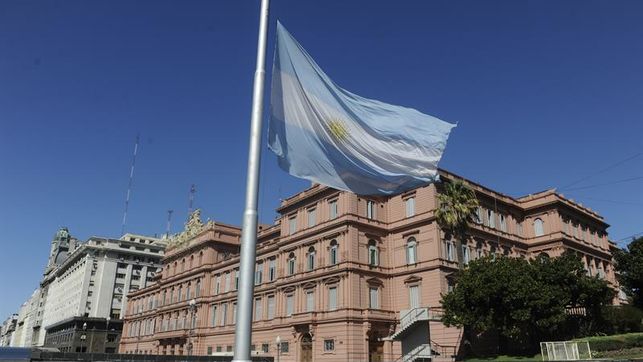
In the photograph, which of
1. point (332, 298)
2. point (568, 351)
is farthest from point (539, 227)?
point (568, 351)

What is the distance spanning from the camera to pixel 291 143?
32.5 feet

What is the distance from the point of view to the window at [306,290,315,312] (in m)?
47.1

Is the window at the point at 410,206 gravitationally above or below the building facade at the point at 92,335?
above

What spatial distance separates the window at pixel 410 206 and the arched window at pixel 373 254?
4073mm

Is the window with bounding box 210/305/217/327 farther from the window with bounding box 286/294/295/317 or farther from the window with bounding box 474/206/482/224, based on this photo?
the window with bounding box 474/206/482/224

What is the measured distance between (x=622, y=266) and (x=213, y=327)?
4365cm

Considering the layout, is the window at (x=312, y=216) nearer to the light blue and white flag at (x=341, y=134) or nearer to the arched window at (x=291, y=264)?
the arched window at (x=291, y=264)

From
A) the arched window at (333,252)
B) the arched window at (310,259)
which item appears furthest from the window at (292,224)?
the arched window at (333,252)

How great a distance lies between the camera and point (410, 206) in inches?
1847

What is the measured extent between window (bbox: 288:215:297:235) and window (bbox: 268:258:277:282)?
3.93 meters

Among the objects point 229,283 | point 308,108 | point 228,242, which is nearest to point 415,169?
point 308,108

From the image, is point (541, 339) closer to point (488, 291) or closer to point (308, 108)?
point (488, 291)

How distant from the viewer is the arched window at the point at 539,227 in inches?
2128

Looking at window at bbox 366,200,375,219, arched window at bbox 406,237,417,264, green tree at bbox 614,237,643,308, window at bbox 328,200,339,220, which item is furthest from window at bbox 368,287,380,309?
green tree at bbox 614,237,643,308
